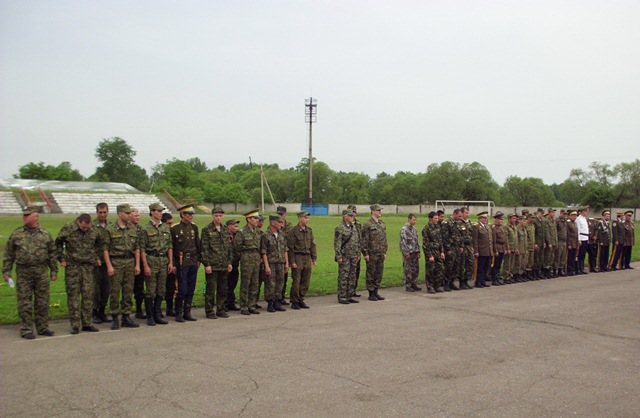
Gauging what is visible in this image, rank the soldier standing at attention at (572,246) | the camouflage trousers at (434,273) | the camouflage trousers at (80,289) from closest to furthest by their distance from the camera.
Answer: the camouflage trousers at (80,289), the camouflage trousers at (434,273), the soldier standing at attention at (572,246)

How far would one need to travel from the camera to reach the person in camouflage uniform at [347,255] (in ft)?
36.3

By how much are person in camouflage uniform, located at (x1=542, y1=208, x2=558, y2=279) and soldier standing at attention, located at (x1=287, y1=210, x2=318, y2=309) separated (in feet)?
27.8

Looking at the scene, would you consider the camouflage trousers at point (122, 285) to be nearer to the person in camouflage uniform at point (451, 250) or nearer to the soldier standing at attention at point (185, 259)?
the soldier standing at attention at point (185, 259)

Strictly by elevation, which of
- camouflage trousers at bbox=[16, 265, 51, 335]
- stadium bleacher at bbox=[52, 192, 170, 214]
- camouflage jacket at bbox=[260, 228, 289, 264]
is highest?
stadium bleacher at bbox=[52, 192, 170, 214]

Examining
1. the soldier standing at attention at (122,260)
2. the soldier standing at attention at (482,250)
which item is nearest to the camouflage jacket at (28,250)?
the soldier standing at attention at (122,260)

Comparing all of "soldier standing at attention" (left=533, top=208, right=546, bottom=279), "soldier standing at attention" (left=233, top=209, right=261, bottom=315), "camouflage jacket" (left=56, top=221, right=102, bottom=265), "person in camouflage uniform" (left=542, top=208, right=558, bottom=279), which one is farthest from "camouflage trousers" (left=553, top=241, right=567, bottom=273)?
"camouflage jacket" (left=56, top=221, right=102, bottom=265)

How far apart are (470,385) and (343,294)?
5.61 meters

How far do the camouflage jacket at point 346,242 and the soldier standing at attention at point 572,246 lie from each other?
869 centimetres

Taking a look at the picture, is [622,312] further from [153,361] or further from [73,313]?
[73,313]

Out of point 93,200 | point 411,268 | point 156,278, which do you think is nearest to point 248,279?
point 156,278

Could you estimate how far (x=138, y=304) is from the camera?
9.17 metres

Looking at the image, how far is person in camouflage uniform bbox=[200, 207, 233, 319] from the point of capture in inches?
372

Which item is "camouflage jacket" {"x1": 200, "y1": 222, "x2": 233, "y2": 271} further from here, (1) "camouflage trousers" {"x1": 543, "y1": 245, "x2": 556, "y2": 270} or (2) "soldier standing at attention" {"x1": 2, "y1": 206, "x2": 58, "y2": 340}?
(1) "camouflage trousers" {"x1": 543, "y1": 245, "x2": 556, "y2": 270}

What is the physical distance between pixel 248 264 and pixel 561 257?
35.7ft
